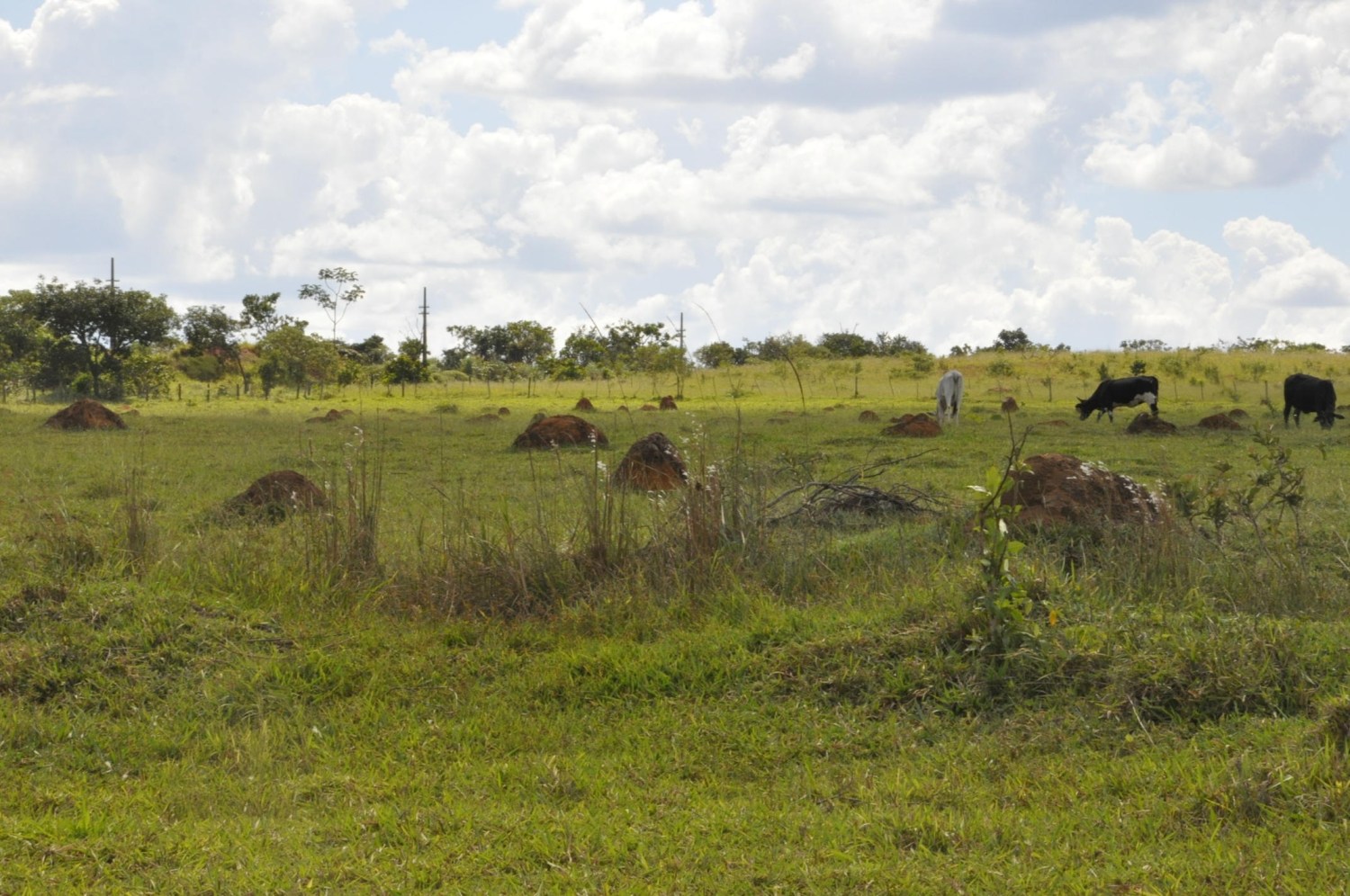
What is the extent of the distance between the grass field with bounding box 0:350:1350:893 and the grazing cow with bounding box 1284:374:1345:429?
18166 mm

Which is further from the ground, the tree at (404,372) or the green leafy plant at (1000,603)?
the tree at (404,372)

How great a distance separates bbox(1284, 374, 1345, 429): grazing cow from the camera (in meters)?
24.9

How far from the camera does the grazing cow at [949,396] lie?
25516 mm

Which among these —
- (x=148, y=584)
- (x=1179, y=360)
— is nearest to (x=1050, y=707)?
(x=148, y=584)

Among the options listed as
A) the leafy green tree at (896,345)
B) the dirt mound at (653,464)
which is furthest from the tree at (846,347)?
the dirt mound at (653,464)

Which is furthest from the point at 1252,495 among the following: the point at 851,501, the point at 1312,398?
the point at 1312,398

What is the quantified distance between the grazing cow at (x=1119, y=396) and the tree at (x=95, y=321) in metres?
38.6

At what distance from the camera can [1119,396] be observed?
95.6 ft

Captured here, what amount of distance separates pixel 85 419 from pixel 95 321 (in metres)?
31.1

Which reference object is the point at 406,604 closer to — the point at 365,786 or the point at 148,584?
the point at 148,584

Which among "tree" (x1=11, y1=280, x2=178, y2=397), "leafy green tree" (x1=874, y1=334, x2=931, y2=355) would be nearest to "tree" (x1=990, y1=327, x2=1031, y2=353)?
"leafy green tree" (x1=874, y1=334, x2=931, y2=355)

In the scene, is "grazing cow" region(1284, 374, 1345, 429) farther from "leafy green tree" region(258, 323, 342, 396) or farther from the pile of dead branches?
"leafy green tree" region(258, 323, 342, 396)

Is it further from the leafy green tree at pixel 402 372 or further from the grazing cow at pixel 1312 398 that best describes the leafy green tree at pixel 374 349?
the grazing cow at pixel 1312 398

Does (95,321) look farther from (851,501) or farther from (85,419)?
(851,501)
